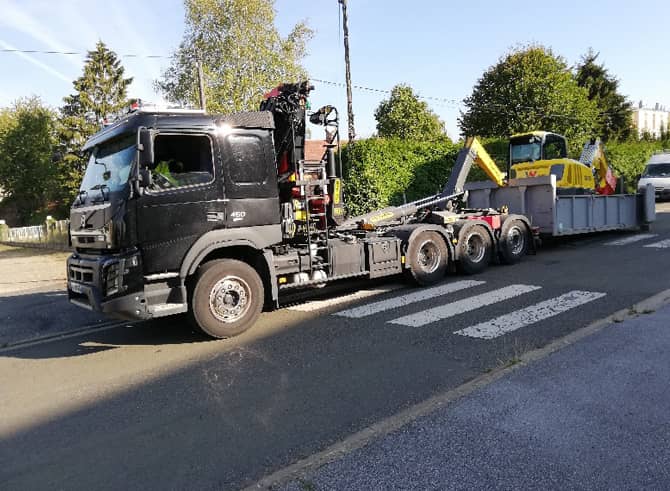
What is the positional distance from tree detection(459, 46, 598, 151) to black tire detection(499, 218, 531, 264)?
1939cm

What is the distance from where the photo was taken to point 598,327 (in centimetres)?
566

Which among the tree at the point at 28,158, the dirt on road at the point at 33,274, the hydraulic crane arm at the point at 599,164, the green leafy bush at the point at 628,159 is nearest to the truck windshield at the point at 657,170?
the green leafy bush at the point at 628,159

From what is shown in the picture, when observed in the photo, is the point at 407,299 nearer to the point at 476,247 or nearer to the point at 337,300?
the point at 337,300

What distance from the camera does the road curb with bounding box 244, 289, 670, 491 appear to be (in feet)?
10.2

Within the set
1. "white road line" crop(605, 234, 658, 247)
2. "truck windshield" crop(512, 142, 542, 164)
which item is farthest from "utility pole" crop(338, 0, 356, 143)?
"white road line" crop(605, 234, 658, 247)

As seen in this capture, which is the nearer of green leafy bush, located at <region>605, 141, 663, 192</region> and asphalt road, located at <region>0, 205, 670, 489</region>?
asphalt road, located at <region>0, 205, 670, 489</region>

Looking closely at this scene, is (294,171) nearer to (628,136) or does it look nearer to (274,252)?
(274,252)

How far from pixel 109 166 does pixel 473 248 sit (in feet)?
22.2

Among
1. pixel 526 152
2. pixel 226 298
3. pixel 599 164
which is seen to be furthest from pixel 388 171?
pixel 226 298

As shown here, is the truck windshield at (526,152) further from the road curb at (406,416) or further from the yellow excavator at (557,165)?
the road curb at (406,416)

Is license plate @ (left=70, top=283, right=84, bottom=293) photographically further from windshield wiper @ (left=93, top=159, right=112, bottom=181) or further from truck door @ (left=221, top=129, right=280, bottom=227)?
truck door @ (left=221, top=129, right=280, bottom=227)

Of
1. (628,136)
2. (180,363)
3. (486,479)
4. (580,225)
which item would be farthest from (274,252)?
(628,136)

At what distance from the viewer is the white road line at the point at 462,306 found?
6.73 meters

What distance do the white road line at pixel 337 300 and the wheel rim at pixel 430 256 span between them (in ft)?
2.13
